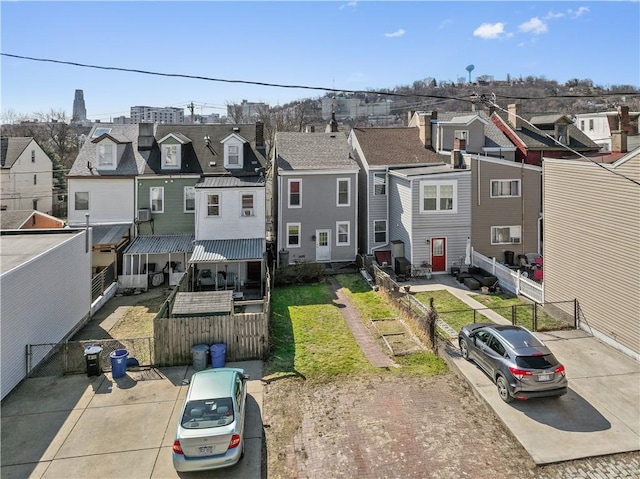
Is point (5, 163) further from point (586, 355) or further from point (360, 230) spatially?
point (586, 355)

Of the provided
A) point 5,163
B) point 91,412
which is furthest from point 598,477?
point 5,163

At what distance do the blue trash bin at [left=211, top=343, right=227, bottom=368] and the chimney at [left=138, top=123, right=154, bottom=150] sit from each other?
1970 cm

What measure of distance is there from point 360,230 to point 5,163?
129 ft

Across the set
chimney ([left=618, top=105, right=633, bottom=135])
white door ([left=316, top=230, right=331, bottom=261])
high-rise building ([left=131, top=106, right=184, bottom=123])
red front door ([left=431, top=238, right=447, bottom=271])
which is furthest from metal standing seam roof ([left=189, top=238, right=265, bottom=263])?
high-rise building ([left=131, top=106, right=184, bottom=123])

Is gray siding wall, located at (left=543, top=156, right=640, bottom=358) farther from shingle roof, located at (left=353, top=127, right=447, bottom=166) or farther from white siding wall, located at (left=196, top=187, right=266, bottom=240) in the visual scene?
white siding wall, located at (left=196, top=187, right=266, bottom=240)

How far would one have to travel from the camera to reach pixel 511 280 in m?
22.3

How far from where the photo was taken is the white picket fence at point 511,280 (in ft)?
66.9

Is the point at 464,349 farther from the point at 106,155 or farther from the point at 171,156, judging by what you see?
the point at 106,155

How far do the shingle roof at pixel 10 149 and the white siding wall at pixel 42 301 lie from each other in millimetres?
34014

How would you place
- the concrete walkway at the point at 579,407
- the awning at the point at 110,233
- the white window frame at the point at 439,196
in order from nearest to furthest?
1. the concrete walkway at the point at 579,407
2. the white window frame at the point at 439,196
3. the awning at the point at 110,233

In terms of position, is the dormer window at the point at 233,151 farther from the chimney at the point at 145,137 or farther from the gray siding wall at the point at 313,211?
the chimney at the point at 145,137

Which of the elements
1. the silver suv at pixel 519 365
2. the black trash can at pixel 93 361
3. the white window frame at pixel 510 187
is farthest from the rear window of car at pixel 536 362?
the white window frame at pixel 510 187

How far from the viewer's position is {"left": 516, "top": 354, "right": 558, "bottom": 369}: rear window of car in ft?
37.6

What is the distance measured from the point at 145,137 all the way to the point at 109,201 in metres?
5.11
